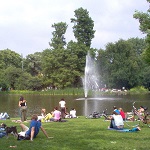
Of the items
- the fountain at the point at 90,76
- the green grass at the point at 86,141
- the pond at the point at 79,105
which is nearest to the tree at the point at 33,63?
the fountain at the point at 90,76

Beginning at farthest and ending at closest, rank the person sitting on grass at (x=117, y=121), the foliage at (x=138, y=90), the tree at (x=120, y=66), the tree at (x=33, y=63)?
the tree at (x=33, y=63) < the tree at (x=120, y=66) < the foliage at (x=138, y=90) < the person sitting on grass at (x=117, y=121)

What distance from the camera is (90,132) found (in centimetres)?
1345

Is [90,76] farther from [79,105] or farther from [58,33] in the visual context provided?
[79,105]

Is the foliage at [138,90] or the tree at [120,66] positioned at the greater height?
the tree at [120,66]

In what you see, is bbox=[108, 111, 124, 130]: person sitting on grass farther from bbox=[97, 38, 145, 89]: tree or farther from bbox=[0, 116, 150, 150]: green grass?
bbox=[97, 38, 145, 89]: tree

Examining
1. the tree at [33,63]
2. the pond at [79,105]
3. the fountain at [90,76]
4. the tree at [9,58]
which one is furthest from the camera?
the tree at [33,63]

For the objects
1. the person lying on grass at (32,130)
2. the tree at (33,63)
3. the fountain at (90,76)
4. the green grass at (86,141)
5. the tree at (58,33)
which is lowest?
the green grass at (86,141)

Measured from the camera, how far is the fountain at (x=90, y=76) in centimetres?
7232

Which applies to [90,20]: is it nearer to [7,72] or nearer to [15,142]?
[7,72]

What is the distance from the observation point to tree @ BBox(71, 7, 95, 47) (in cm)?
7850

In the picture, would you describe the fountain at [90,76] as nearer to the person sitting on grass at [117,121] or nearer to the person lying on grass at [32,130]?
the person sitting on grass at [117,121]

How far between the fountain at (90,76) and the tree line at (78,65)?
1.14 metres

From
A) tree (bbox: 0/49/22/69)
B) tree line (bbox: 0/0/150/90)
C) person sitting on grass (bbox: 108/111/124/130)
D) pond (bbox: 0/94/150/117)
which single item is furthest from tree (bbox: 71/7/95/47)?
person sitting on grass (bbox: 108/111/124/130)

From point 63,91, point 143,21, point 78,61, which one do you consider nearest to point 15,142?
point 143,21
